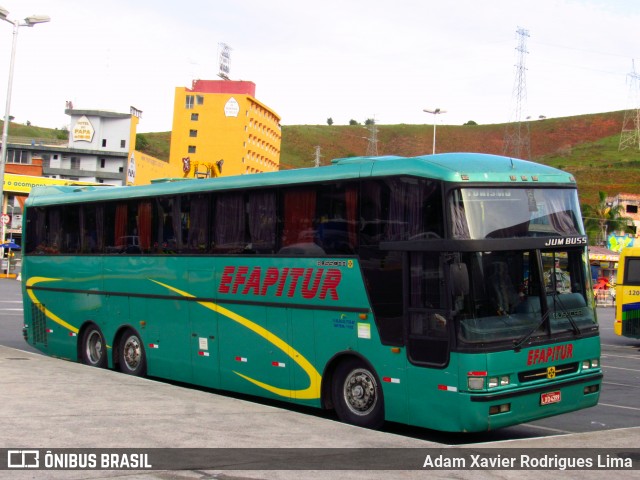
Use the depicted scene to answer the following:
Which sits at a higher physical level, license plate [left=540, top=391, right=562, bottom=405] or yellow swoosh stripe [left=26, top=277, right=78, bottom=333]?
yellow swoosh stripe [left=26, top=277, right=78, bottom=333]

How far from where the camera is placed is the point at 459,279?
9375mm

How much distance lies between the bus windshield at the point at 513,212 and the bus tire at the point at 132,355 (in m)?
7.85

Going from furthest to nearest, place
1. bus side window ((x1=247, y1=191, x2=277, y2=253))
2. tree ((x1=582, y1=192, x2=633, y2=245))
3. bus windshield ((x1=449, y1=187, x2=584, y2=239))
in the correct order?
tree ((x1=582, y1=192, x2=633, y2=245))
bus side window ((x1=247, y1=191, x2=277, y2=253))
bus windshield ((x1=449, y1=187, x2=584, y2=239))

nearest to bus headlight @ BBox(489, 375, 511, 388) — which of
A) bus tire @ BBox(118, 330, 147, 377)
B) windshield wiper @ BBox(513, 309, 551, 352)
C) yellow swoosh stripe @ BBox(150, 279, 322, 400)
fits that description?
windshield wiper @ BBox(513, 309, 551, 352)

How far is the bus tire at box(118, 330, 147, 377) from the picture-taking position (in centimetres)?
1531

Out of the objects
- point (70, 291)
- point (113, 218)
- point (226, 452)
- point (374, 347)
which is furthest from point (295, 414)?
point (70, 291)

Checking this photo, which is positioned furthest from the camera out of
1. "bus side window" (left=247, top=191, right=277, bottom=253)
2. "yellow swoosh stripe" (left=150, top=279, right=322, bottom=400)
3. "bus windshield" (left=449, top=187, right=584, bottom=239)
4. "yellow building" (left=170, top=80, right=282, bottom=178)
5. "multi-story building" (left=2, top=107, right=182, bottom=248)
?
"yellow building" (left=170, top=80, right=282, bottom=178)

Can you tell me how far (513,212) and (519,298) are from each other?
1053 millimetres

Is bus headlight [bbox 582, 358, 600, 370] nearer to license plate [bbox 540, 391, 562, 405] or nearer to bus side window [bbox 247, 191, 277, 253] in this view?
license plate [bbox 540, 391, 562, 405]

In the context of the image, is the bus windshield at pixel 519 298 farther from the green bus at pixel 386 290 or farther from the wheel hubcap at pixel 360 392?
the wheel hubcap at pixel 360 392

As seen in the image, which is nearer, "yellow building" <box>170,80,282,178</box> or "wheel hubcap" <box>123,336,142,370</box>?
"wheel hubcap" <box>123,336,142,370</box>

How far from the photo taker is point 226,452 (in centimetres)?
796

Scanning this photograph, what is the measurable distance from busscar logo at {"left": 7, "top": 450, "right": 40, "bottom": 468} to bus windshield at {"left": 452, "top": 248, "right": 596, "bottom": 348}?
15.3 ft

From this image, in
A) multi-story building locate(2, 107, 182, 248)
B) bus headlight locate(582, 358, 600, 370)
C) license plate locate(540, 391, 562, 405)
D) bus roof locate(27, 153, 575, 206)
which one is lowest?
license plate locate(540, 391, 562, 405)
